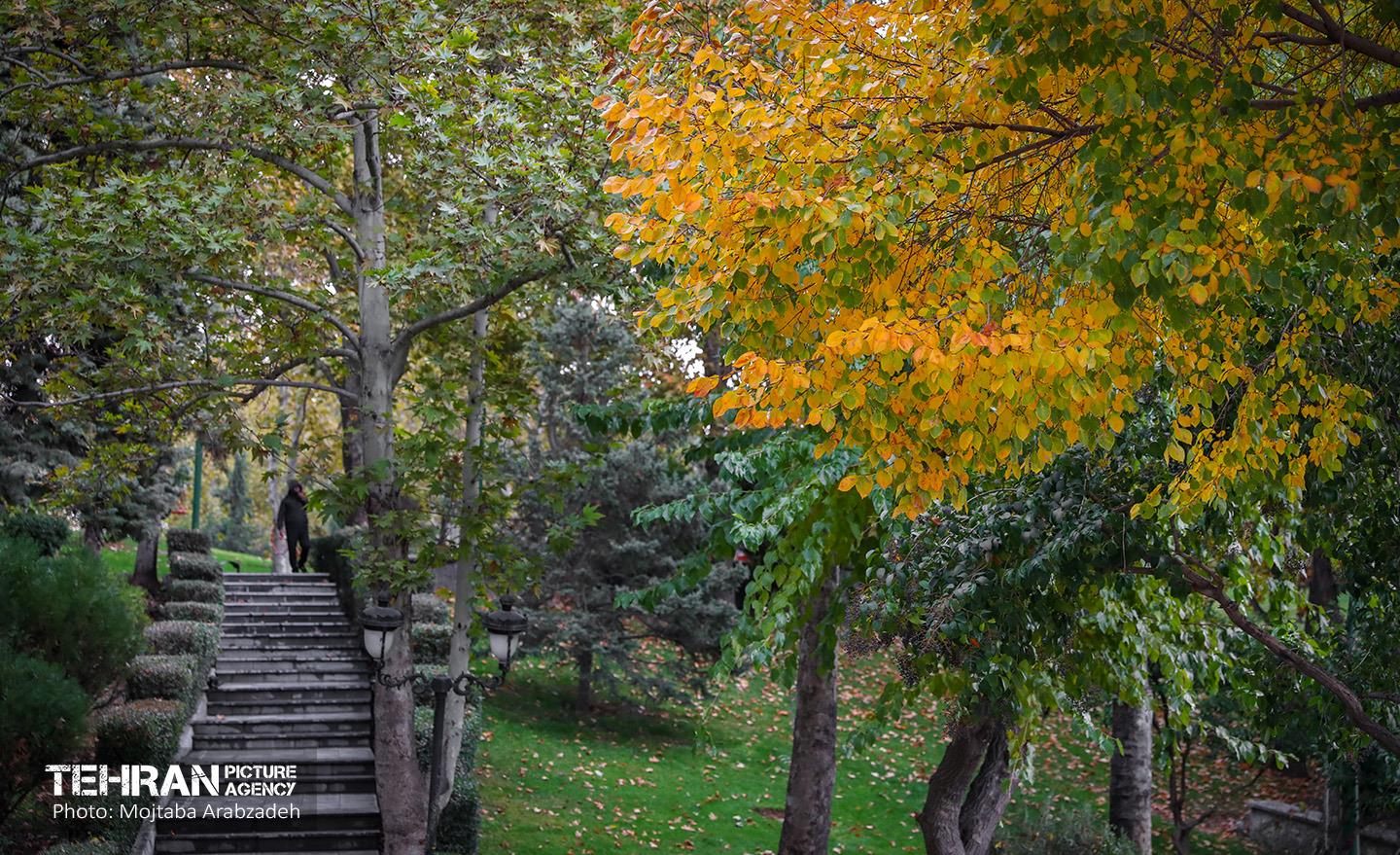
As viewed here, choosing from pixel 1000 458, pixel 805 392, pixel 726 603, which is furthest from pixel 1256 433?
pixel 726 603

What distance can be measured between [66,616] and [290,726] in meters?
3.25

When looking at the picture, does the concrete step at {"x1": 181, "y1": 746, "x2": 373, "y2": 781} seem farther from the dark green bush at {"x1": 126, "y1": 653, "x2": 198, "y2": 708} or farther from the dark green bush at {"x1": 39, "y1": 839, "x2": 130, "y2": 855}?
the dark green bush at {"x1": 39, "y1": 839, "x2": 130, "y2": 855}

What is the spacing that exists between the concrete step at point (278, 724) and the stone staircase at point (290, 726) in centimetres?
1

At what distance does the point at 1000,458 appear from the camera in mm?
4629

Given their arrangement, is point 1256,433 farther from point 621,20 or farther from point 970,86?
point 621,20

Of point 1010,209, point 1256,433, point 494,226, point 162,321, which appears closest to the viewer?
point 1256,433

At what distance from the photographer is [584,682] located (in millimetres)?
16953

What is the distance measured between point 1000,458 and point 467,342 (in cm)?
792

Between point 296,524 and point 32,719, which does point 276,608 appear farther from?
point 32,719

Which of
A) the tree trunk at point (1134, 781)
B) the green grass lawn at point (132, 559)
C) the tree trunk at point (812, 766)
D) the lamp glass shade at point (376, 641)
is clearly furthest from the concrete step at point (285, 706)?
the tree trunk at point (1134, 781)

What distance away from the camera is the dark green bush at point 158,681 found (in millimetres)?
11344

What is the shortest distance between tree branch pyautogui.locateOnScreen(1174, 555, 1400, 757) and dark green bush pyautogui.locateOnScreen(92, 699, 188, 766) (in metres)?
8.72

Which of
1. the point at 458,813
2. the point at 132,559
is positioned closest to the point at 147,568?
the point at 132,559

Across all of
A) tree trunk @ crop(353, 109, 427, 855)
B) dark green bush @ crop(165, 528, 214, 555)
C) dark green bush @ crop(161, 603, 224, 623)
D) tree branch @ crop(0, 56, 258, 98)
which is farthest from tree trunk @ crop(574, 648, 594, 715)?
tree branch @ crop(0, 56, 258, 98)
